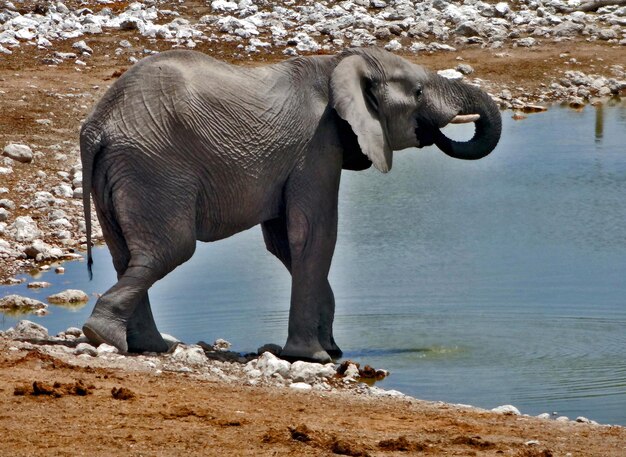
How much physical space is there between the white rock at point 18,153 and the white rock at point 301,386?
30.1 ft

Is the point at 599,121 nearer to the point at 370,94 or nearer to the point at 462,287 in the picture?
the point at 462,287

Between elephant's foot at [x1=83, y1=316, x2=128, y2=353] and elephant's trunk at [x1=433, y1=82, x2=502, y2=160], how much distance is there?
3066 mm

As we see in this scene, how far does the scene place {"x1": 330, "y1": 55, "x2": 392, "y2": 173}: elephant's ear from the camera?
11469mm

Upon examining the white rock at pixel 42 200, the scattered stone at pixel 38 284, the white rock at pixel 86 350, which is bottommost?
the scattered stone at pixel 38 284

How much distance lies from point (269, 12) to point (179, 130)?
19705 mm

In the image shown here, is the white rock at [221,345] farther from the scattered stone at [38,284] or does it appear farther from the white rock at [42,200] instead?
the white rock at [42,200]

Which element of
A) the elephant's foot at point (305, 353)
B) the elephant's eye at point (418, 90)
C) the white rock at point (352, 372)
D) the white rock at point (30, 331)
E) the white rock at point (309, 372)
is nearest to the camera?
the white rock at point (309, 372)

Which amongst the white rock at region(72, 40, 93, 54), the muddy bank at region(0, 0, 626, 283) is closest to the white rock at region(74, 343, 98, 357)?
the muddy bank at region(0, 0, 626, 283)

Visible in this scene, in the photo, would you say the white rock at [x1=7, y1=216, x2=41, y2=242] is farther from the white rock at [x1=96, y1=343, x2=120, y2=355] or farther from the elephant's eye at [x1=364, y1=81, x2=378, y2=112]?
the white rock at [x1=96, y1=343, x2=120, y2=355]

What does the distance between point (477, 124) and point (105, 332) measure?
361 centimetres

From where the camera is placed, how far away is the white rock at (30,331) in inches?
448

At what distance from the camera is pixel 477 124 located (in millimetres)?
12734

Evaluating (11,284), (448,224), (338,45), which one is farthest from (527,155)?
(11,284)

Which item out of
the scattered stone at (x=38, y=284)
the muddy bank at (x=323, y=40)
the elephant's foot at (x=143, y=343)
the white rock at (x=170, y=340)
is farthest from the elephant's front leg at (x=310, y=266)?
the muddy bank at (x=323, y=40)
